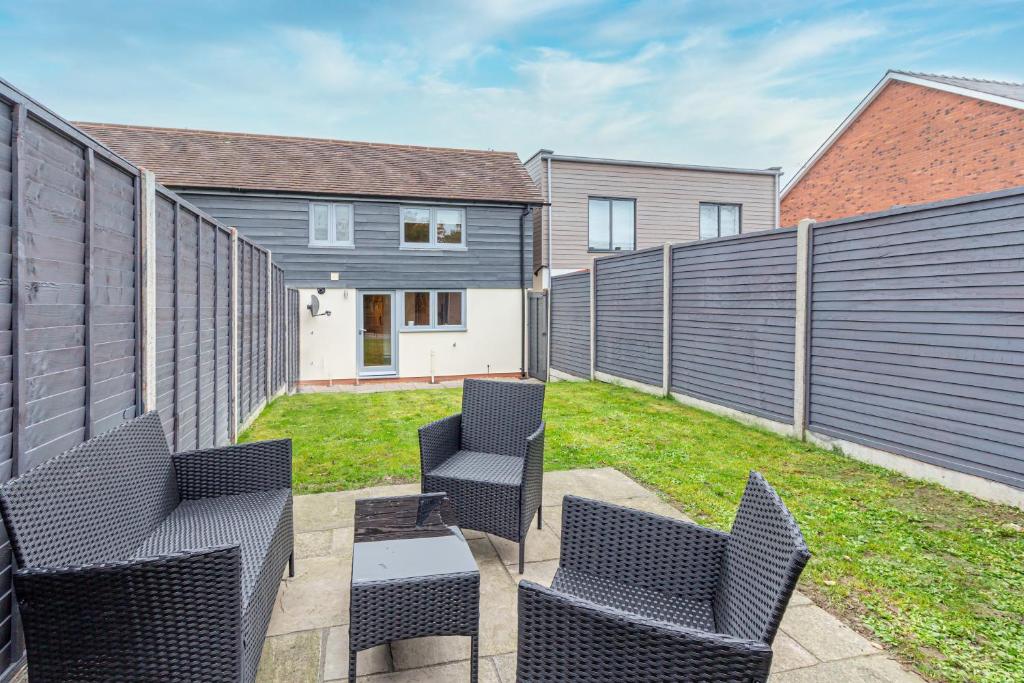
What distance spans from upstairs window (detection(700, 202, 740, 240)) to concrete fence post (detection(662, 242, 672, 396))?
811 cm

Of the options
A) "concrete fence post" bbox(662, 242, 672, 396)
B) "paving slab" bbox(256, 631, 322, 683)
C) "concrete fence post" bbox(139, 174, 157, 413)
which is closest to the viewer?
"paving slab" bbox(256, 631, 322, 683)

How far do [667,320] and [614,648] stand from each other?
760 centimetres

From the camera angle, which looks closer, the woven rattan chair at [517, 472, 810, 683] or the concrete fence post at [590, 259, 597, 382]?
the woven rattan chair at [517, 472, 810, 683]

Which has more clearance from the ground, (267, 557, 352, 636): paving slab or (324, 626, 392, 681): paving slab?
(267, 557, 352, 636): paving slab

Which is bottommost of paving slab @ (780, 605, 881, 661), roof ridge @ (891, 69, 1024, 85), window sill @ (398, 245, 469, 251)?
paving slab @ (780, 605, 881, 661)

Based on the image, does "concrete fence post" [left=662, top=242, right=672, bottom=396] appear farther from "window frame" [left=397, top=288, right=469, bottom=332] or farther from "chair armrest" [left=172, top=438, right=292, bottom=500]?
"chair armrest" [left=172, top=438, right=292, bottom=500]

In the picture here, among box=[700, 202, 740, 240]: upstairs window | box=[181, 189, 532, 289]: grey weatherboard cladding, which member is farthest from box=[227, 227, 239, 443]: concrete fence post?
box=[700, 202, 740, 240]: upstairs window

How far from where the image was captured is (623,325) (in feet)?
32.5

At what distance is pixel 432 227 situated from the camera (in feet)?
43.1

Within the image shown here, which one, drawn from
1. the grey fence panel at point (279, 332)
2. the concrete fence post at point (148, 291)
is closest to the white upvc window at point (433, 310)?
the grey fence panel at point (279, 332)

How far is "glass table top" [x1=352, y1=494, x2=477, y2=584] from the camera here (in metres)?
2.26

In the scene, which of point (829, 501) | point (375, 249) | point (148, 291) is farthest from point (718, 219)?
point (148, 291)

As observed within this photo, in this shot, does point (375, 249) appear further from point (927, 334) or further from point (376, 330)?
point (927, 334)

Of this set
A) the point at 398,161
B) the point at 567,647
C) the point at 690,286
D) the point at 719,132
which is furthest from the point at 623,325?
the point at 719,132
